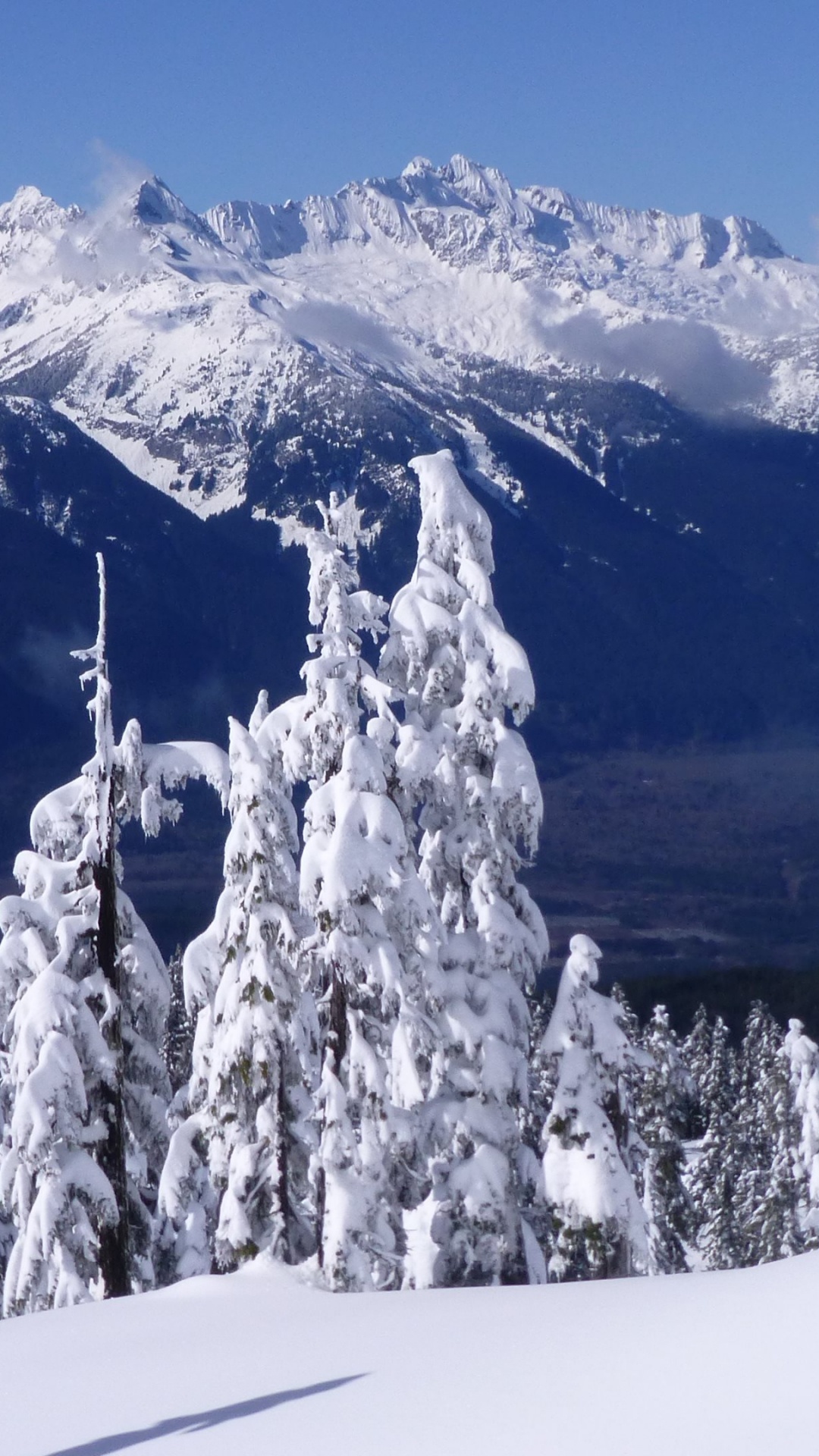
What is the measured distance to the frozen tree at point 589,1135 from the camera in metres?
23.8

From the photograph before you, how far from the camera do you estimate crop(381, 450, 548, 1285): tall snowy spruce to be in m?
21.9

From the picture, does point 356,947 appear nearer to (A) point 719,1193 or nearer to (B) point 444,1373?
(B) point 444,1373

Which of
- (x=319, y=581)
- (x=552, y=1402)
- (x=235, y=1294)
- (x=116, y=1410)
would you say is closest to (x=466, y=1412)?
(x=552, y=1402)

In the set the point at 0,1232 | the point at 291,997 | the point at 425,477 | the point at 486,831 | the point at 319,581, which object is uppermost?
the point at 425,477

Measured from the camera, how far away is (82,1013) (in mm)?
19500

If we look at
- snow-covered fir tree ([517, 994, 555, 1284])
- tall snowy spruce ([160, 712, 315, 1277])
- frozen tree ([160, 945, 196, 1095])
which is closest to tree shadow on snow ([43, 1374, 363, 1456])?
tall snowy spruce ([160, 712, 315, 1277])

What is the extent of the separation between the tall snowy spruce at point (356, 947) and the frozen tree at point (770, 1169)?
2831 centimetres

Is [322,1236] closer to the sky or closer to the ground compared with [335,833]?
closer to the ground

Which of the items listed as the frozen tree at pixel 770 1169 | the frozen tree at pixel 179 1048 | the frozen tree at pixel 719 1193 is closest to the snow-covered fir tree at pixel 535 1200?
the frozen tree at pixel 770 1169

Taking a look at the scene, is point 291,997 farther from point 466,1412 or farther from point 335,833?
point 466,1412

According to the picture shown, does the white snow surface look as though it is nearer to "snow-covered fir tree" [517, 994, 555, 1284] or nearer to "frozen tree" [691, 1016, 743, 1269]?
"snow-covered fir tree" [517, 994, 555, 1284]

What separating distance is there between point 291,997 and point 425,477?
8375 mm

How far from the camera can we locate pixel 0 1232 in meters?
34.1

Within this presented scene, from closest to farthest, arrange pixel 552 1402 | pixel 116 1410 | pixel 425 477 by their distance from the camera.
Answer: pixel 552 1402, pixel 116 1410, pixel 425 477
